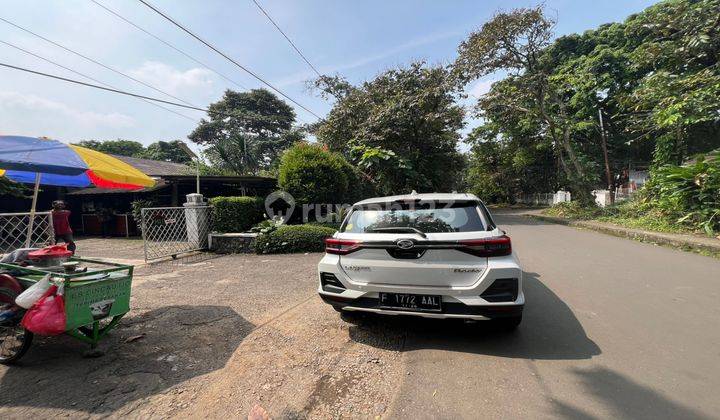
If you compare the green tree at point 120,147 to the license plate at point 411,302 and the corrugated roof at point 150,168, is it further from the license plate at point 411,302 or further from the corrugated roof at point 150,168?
the license plate at point 411,302

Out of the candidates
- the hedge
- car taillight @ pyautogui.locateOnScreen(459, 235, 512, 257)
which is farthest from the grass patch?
the hedge

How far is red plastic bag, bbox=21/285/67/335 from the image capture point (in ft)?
8.91

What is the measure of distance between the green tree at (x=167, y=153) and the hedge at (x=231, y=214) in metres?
38.9

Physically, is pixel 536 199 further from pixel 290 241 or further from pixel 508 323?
pixel 508 323

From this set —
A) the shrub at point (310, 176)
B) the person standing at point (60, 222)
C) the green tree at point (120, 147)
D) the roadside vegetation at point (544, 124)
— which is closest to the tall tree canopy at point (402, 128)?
the roadside vegetation at point (544, 124)

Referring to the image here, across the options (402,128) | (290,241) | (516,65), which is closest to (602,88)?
(516,65)

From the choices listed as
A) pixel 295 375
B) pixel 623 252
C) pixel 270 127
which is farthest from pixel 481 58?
pixel 270 127

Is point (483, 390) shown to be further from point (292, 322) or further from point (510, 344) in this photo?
point (292, 322)

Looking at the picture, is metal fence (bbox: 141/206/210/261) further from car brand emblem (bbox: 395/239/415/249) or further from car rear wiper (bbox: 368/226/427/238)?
car brand emblem (bbox: 395/239/415/249)

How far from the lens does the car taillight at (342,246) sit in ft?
10.9

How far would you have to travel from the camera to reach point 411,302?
3.12 meters

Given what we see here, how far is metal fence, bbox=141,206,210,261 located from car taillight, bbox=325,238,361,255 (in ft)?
21.5

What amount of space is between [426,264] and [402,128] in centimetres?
1412

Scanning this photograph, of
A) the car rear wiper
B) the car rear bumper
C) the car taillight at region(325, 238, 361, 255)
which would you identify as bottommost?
the car rear bumper
